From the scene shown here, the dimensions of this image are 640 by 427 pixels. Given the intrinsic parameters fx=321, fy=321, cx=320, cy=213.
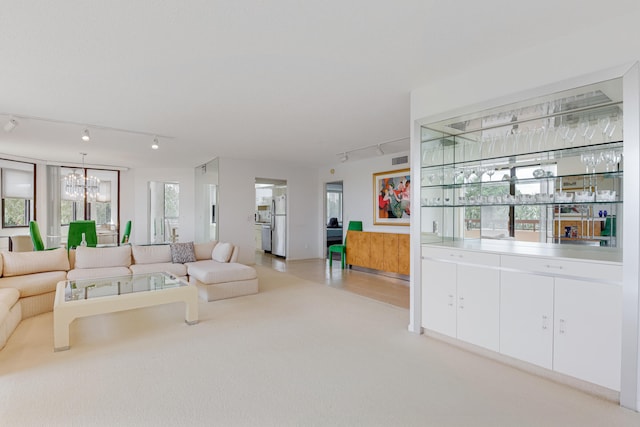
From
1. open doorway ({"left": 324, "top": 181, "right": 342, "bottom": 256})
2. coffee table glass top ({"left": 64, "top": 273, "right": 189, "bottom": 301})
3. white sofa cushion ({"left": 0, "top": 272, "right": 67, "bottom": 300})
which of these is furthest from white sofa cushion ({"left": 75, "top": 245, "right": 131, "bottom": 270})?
open doorway ({"left": 324, "top": 181, "right": 342, "bottom": 256})

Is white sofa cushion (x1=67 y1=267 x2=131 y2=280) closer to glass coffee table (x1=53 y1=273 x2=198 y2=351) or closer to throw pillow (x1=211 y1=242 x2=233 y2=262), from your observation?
glass coffee table (x1=53 y1=273 x2=198 y2=351)

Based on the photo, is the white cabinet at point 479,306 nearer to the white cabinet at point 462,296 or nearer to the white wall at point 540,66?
the white cabinet at point 462,296

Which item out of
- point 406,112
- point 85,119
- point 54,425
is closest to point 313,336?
point 54,425

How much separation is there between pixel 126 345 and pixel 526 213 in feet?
13.2

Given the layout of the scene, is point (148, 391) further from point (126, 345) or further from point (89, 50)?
point (89, 50)

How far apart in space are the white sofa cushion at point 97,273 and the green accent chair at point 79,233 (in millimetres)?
2159

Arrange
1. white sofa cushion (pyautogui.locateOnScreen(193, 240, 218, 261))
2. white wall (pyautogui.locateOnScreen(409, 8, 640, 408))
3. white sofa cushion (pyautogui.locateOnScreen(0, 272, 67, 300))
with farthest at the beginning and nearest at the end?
white sofa cushion (pyautogui.locateOnScreen(193, 240, 218, 261))
white sofa cushion (pyautogui.locateOnScreen(0, 272, 67, 300))
white wall (pyautogui.locateOnScreen(409, 8, 640, 408))

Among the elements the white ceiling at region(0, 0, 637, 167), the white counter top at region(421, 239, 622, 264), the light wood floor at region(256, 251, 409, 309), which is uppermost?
the white ceiling at region(0, 0, 637, 167)

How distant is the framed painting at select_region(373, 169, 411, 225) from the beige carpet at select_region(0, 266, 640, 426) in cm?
328

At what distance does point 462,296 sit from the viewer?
117 inches

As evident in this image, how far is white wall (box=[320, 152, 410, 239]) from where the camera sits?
693 centimetres

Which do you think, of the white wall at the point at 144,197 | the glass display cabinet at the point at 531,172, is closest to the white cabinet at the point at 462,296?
the glass display cabinet at the point at 531,172

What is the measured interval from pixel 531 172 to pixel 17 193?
9868 mm

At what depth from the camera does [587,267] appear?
227 cm
